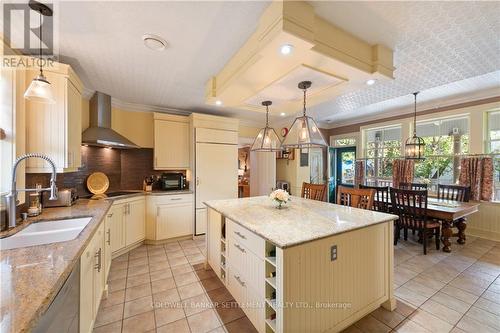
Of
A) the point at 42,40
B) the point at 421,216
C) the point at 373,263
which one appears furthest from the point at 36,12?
the point at 421,216

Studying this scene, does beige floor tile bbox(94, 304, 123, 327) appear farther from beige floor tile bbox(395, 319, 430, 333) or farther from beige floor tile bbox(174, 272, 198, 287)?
beige floor tile bbox(395, 319, 430, 333)

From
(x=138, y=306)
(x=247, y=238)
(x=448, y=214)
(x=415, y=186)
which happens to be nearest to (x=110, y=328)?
(x=138, y=306)

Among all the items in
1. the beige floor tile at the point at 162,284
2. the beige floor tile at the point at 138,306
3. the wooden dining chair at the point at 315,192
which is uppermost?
the wooden dining chair at the point at 315,192

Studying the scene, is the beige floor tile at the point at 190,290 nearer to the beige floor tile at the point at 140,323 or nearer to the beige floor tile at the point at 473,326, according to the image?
the beige floor tile at the point at 140,323

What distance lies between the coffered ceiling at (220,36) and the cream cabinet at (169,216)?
1.89 m

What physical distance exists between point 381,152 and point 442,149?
1182 mm

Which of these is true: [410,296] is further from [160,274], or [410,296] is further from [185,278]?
[160,274]

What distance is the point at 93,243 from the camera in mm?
1659

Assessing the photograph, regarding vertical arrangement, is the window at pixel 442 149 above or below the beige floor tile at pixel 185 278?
above

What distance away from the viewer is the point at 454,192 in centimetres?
387

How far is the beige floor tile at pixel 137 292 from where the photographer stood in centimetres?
219

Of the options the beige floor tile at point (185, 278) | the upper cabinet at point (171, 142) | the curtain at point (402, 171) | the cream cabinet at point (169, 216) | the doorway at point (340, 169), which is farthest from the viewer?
the doorway at point (340, 169)

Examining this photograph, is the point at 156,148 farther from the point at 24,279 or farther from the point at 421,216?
the point at 421,216

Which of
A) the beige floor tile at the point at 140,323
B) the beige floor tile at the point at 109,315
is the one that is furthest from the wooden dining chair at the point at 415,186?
the beige floor tile at the point at 109,315
